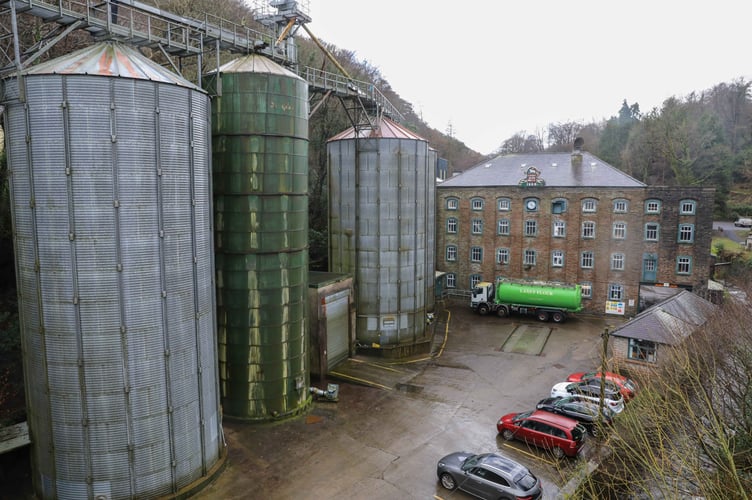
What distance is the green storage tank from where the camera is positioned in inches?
1420

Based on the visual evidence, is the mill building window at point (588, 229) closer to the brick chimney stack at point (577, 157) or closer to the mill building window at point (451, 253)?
the brick chimney stack at point (577, 157)

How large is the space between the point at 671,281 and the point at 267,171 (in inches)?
1272

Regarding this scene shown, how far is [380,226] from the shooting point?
93.3 ft

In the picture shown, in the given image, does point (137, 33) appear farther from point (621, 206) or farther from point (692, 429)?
point (621, 206)

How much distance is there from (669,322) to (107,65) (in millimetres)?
26498

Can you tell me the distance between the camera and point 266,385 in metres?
19.6

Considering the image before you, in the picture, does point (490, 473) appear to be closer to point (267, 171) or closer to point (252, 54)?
point (267, 171)

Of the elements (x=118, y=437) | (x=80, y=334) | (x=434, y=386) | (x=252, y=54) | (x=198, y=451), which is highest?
(x=252, y=54)

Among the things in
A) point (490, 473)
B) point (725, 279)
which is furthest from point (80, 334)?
point (725, 279)

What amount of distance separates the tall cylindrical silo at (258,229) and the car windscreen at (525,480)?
932 cm

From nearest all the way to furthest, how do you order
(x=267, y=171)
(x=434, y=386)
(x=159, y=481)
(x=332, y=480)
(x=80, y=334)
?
(x=80, y=334), (x=159, y=481), (x=332, y=480), (x=267, y=171), (x=434, y=386)

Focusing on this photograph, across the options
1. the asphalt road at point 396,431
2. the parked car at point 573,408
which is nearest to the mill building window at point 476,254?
the asphalt road at point 396,431

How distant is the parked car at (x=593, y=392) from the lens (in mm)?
20594

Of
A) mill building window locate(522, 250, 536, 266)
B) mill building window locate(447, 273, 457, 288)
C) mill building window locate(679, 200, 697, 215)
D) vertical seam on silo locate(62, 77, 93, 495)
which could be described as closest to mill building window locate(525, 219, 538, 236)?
mill building window locate(522, 250, 536, 266)
